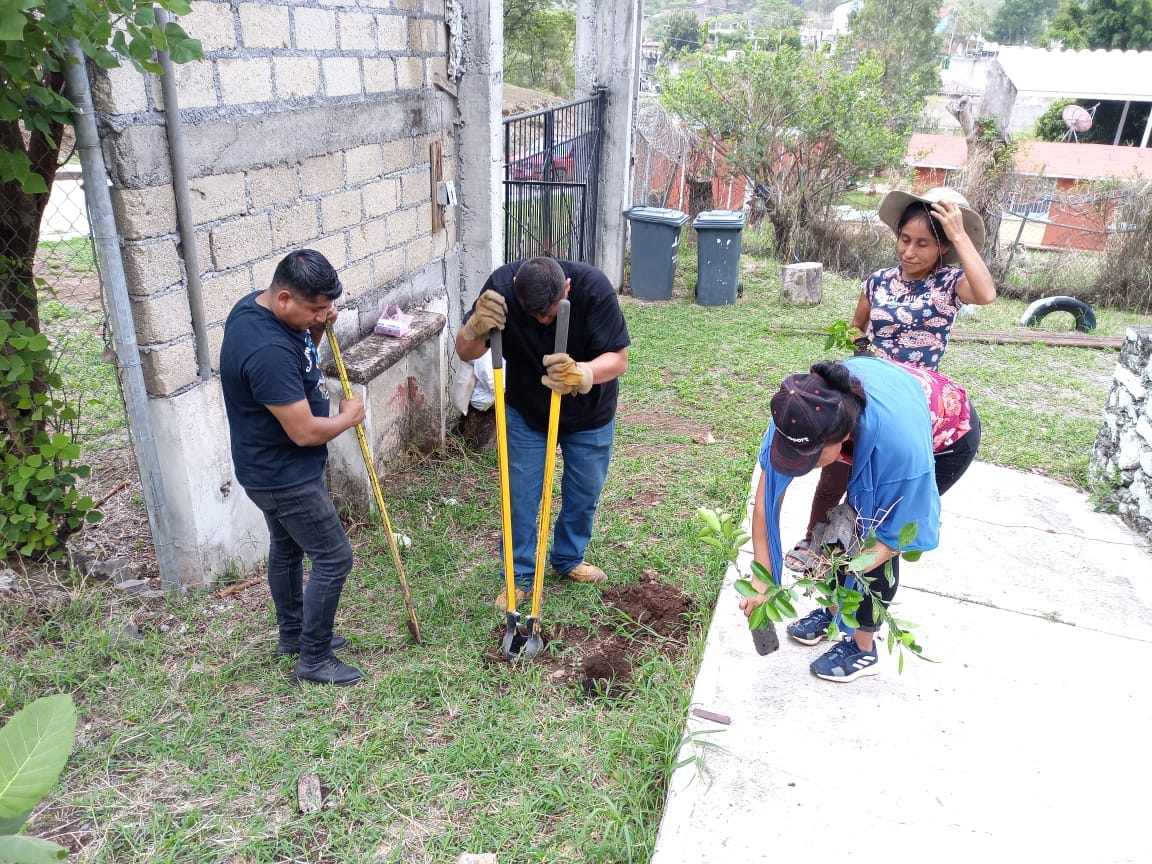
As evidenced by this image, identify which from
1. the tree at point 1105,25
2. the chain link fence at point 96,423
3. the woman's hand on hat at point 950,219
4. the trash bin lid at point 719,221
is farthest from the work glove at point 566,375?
the tree at point 1105,25

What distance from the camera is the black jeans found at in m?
3.07

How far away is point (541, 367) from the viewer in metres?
3.40

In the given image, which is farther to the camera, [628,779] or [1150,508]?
[1150,508]

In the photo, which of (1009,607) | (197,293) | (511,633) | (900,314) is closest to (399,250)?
(197,293)

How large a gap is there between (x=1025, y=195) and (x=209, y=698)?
1429cm

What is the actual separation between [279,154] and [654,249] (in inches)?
259

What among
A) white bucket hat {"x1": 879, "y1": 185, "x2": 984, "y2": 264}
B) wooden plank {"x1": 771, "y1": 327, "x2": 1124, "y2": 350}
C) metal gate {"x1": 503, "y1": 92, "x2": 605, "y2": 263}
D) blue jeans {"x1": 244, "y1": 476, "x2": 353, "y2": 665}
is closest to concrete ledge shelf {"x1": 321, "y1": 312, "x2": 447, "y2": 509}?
blue jeans {"x1": 244, "y1": 476, "x2": 353, "y2": 665}

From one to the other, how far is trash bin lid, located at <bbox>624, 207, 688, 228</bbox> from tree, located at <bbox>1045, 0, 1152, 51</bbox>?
38.6m

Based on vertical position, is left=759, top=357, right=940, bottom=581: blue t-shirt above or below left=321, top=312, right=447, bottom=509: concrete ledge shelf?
above

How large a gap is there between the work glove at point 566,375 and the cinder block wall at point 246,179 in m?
1.48

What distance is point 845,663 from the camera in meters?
3.28

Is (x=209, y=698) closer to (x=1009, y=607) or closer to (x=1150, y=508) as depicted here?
(x=1009, y=607)

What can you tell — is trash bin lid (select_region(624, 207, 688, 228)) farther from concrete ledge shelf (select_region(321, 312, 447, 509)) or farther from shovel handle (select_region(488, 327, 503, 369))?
shovel handle (select_region(488, 327, 503, 369))

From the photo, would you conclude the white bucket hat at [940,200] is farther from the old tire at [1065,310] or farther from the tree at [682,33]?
the tree at [682,33]
